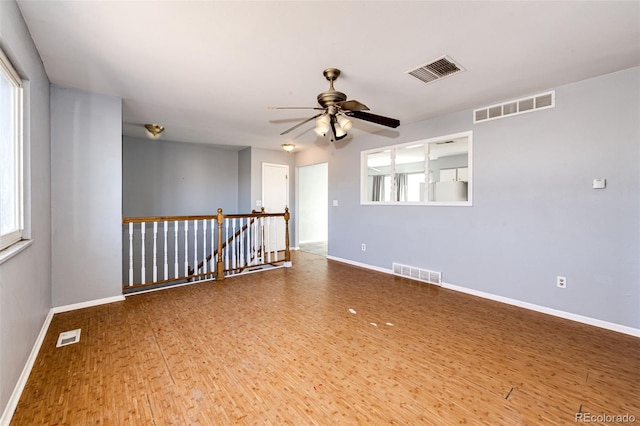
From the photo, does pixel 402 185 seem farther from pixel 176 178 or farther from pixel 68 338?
pixel 176 178

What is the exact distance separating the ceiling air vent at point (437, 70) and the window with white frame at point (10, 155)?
10.5ft

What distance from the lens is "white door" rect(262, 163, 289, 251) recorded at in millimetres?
7066

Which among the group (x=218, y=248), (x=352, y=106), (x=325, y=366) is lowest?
(x=325, y=366)

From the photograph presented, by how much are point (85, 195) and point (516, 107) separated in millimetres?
5256

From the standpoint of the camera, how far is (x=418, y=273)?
455cm

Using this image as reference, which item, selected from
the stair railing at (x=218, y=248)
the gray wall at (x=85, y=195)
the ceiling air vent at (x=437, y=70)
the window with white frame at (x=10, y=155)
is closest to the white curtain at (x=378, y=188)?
the stair railing at (x=218, y=248)

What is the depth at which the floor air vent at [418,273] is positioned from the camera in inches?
170

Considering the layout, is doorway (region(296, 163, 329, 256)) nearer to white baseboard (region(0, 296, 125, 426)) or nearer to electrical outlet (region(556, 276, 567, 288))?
white baseboard (region(0, 296, 125, 426))

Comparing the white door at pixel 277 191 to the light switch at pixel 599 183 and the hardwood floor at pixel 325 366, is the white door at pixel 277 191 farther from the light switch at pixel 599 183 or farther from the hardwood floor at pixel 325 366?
the light switch at pixel 599 183

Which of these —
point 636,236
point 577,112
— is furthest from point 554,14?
point 636,236

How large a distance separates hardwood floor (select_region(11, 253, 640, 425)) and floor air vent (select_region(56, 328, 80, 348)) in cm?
6

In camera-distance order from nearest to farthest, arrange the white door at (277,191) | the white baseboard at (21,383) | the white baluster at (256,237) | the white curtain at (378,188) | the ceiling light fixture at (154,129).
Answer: the white baseboard at (21,383)
the ceiling light fixture at (154,129)
the white baluster at (256,237)
the white curtain at (378,188)
the white door at (277,191)

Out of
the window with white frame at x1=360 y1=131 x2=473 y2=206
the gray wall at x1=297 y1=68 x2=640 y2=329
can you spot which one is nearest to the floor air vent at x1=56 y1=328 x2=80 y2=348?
the gray wall at x1=297 y1=68 x2=640 y2=329

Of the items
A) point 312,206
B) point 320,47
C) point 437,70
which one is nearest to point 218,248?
point 320,47
